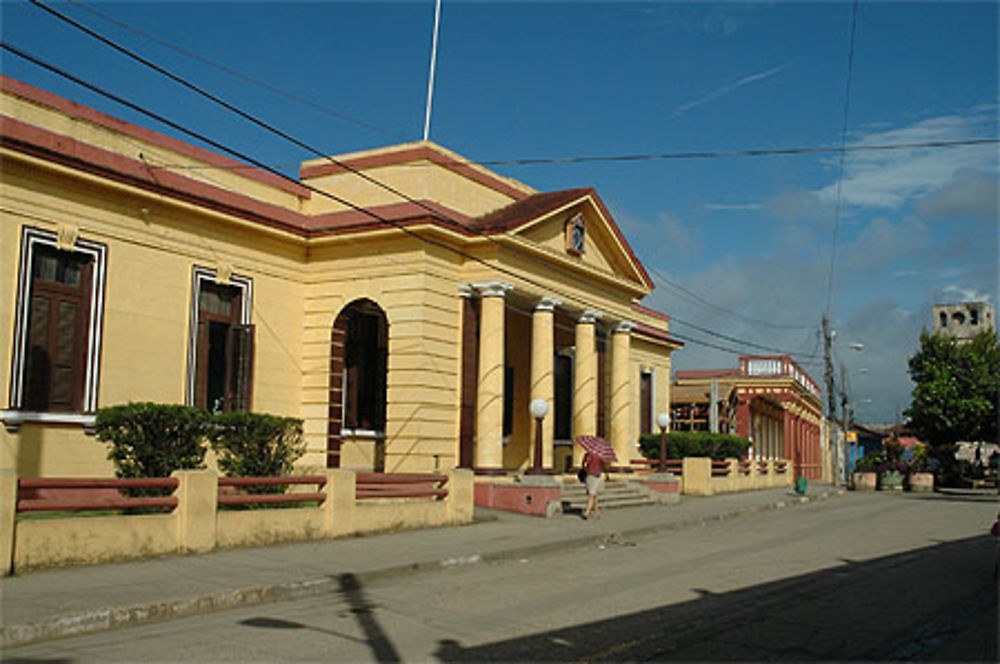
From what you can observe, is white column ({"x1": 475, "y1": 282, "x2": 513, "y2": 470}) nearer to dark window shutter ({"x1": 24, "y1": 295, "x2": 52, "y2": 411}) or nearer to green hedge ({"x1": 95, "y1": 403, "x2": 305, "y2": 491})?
green hedge ({"x1": 95, "y1": 403, "x2": 305, "y2": 491})

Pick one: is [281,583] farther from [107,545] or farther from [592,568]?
[592,568]

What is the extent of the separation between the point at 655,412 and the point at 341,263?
1789cm

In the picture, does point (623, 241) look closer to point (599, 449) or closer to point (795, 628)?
point (599, 449)

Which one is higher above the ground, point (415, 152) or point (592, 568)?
point (415, 152)

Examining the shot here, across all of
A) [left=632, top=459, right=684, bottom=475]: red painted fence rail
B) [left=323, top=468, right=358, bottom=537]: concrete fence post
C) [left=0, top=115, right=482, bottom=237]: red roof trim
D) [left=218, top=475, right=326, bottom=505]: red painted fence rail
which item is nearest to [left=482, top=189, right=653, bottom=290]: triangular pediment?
[left=0, top=115, right=482, bottom=237]: red roof trim

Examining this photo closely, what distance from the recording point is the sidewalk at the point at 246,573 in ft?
29.3

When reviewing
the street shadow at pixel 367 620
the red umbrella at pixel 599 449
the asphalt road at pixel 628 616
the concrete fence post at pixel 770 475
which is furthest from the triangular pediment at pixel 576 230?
the concrete fence post at pixel 770 475

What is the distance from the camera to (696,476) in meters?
29.5

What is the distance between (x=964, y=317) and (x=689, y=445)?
71878 millimetres

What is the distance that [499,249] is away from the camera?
21484 millimetres

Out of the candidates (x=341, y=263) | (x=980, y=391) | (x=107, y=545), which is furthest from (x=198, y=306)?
(x=980, y=391)

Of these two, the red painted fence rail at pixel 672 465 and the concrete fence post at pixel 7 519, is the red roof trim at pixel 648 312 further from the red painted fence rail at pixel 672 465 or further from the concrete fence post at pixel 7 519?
the concrete fence post at pixel 7 519

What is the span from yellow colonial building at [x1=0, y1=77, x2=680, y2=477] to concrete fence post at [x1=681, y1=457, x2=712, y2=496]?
4999 millimetres

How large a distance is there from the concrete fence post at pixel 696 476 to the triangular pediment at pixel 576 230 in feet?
19.4
